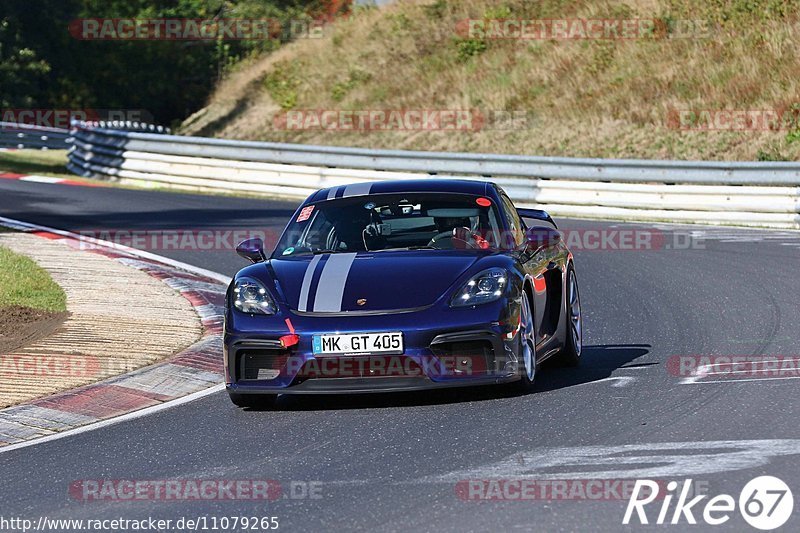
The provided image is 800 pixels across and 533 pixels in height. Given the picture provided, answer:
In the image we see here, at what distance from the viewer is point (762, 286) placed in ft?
42.5

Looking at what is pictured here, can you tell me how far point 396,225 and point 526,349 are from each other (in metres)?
1.40

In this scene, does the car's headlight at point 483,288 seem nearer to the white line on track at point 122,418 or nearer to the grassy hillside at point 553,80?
the white line on track at point 122,418

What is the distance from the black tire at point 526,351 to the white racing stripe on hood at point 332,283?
1.03 m

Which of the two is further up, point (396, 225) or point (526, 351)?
point (396, 225)

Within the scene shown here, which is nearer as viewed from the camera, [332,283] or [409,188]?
[332,283]

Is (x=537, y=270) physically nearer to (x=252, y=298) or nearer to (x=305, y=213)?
(x=305, y=213)

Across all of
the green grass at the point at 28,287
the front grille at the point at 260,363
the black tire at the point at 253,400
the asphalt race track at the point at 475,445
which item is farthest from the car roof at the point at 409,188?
the green grass at the point at 28,287

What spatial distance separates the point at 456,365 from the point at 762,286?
6183 millimetres

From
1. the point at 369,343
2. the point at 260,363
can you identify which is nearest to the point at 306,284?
the point at 260,363

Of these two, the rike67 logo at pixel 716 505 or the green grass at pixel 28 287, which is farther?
the green grass at pixel 28 287

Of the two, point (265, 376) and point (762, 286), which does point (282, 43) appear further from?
point (265, 376)

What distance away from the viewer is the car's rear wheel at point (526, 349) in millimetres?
7840

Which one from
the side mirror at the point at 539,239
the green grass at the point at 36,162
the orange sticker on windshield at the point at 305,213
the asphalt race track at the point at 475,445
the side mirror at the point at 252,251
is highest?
the orange sticker on windshield at the point at 305,213

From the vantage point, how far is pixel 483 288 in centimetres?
782
